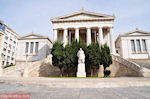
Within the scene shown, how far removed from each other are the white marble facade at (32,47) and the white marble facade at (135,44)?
2551cm

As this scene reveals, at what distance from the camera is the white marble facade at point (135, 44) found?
3177 cm

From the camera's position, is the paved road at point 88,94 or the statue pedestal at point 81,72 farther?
the statue pedestal at point 81,72

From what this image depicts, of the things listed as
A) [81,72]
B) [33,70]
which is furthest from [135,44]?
[33,70]

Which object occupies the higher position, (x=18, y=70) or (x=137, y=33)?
(x=137, y=33)

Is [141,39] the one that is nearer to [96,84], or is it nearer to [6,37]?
[96,84]

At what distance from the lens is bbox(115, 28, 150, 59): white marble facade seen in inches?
1251

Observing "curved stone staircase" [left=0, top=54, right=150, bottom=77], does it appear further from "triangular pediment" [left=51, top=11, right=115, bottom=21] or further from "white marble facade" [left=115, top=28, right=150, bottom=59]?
"triangular pediment" [left=51, top=11, right=115, bottom=21]

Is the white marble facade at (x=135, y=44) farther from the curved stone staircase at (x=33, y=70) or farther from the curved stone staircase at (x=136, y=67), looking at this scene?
the curved stone staircase at (x=33, y=70)

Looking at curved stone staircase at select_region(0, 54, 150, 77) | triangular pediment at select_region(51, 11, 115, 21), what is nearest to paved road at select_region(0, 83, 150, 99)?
curved stone staircase at select_region(0, 54, 150, 77)

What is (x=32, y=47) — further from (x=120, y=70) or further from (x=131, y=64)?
(x=131, y=64)

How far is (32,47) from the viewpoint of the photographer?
36.4m

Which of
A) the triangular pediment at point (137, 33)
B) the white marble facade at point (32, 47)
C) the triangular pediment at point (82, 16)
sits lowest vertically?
the white marble facade at point (32, 47)

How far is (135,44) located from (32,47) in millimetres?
35417

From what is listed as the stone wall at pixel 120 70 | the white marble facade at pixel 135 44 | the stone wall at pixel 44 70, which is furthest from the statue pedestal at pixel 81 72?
the white marble facade at pixel 135 44
